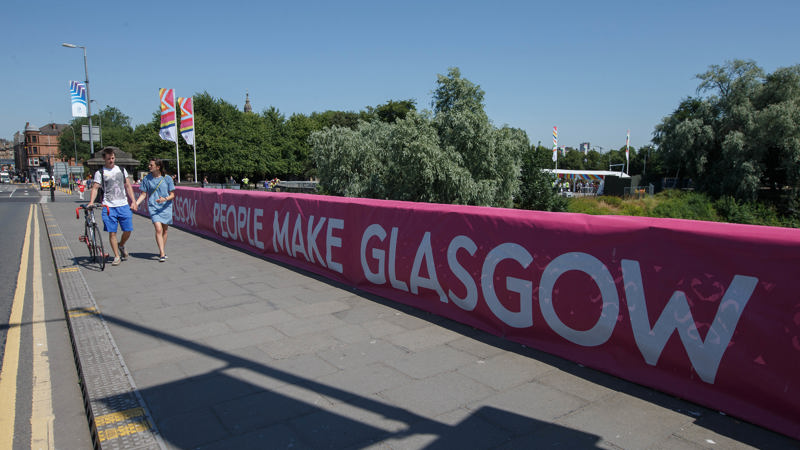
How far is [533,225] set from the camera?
158 inches

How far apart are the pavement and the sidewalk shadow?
0.01 metres

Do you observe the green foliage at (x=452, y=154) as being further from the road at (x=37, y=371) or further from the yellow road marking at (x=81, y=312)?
the yellow road marking at (x=81, y=312)

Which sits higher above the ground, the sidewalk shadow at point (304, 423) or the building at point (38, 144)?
the building at point (38, 144)

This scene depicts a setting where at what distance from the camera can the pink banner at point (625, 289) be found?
2.76 m

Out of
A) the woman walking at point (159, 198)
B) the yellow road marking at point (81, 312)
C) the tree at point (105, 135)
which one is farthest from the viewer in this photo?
the tree at point (105, 135)

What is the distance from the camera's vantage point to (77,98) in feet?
90.5

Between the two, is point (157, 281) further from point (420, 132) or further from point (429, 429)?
point (420, 132)

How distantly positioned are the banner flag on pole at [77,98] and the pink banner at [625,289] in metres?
29.6

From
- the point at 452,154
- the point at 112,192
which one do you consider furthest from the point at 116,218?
the point at 452,154

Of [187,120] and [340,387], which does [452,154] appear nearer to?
[187,120]

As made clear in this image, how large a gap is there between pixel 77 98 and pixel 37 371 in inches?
1186

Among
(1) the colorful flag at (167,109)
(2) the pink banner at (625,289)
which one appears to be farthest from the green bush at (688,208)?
(2) the pink banner at (625,289)

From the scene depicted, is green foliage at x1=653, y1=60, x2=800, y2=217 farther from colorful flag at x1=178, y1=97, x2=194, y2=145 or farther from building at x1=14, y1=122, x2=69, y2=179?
building at x1=14, y1=122, x2=69, y2=179

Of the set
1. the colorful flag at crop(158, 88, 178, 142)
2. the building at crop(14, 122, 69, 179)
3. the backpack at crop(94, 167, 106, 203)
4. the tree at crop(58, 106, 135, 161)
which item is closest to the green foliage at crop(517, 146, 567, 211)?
the colorful flag at crop(158, 88, 178, 142)
